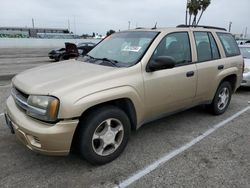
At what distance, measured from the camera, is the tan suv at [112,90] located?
2645mm

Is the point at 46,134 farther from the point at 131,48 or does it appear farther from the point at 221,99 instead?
the point at 221,99

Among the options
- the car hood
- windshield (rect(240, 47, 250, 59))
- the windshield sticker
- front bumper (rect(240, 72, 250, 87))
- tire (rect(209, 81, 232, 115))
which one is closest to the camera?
the car hood

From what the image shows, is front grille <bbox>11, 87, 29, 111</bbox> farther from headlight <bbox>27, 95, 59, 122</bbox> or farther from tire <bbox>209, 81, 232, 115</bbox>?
tire <bbox>209, 81, 232, 115</bbox>

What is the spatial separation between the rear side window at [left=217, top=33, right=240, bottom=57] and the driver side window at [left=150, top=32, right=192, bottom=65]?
1.19 m

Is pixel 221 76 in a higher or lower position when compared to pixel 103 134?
higher

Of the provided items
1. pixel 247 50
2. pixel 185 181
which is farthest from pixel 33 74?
pixel 247 50

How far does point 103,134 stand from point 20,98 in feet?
3.64

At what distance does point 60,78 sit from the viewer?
117 inches

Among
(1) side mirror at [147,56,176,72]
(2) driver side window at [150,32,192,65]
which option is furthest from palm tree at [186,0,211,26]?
(1) side mirror at [147,56,176,72]

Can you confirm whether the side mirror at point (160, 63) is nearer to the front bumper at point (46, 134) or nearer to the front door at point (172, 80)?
the front door at point (172, 80)

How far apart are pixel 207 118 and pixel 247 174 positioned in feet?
6.40

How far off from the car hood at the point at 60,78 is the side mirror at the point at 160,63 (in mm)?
519

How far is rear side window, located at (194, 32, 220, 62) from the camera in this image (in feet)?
13.8

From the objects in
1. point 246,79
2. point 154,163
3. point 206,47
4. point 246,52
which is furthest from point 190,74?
point 246,52
